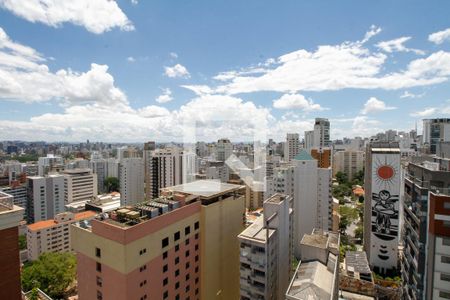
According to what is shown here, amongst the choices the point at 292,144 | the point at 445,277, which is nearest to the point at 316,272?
the point at 445,277

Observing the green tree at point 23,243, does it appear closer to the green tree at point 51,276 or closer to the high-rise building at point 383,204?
the green tree at point 51,276

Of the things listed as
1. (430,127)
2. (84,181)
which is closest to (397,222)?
(430,127)

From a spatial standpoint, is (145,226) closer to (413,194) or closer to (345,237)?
(413,194)

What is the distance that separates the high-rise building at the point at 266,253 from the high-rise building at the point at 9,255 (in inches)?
229

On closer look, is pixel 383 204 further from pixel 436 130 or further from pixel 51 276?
pixel 436 130

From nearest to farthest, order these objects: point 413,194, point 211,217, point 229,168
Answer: point 413,194 → point 211,217 → point 229,168

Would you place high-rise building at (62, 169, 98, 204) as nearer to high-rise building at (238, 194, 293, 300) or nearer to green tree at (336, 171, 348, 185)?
high-rise building at (238, 194, 293, 300)

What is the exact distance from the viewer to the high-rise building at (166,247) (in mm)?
5629

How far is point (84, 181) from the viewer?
27.1 meters

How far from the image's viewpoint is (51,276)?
11.7m

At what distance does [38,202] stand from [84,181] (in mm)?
4624

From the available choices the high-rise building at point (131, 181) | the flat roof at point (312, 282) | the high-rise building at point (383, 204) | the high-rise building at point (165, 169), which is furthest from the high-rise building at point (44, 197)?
the high-rise building at point (383, 204)

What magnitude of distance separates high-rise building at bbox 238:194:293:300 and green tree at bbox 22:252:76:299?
9.41 m

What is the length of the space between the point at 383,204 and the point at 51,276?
17.7 metres
